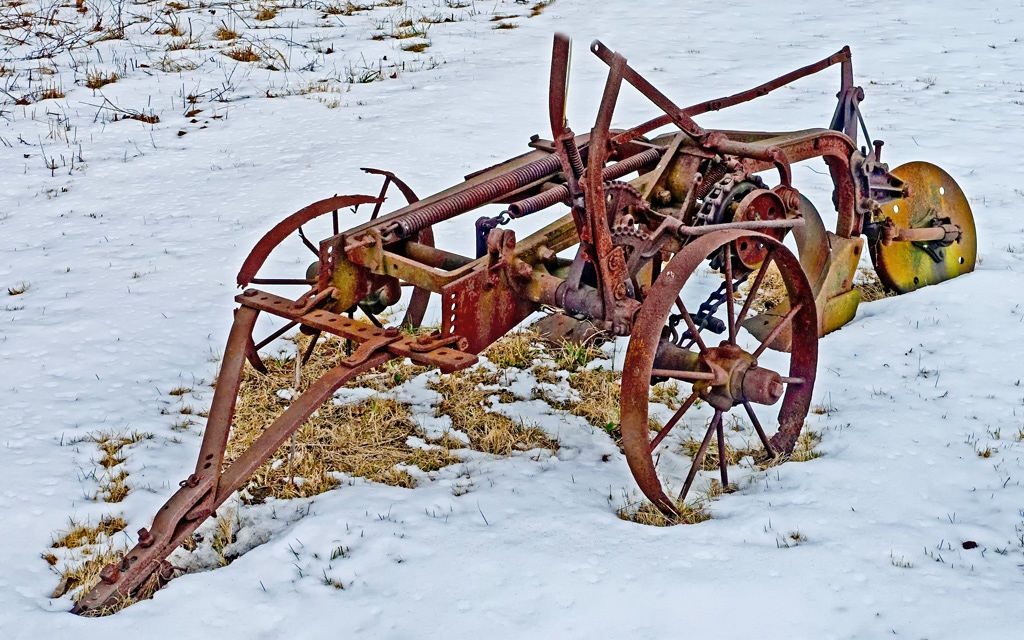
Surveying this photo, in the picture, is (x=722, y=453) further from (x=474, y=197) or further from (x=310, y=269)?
(x=310, y=269)

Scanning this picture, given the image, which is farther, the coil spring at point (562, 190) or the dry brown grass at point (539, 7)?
the dry brown grass at point (539, 7)

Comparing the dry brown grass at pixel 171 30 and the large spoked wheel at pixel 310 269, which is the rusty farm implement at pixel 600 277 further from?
the dry brown grass at pixel 171 30

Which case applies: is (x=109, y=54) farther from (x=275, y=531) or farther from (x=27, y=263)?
(x=275, y=531)

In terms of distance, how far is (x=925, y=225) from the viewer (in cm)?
541

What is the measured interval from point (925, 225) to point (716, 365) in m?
2.48

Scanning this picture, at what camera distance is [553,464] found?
12.9 ft

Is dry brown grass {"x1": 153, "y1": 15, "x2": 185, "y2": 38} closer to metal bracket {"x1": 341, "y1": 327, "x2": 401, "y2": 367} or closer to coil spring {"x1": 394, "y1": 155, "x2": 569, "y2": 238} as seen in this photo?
coil spring {"x1": 394, "y1": 155, "x2": 569, "y2": 238}

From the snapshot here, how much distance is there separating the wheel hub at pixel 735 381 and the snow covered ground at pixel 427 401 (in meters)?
0.37

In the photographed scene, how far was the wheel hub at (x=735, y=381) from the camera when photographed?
3.52 m

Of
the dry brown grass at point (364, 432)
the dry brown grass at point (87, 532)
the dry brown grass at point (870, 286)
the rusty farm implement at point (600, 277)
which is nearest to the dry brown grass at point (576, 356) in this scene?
the dry brown grass at point (364, 432)

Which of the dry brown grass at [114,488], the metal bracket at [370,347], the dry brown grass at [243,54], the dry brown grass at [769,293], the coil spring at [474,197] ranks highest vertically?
the dry brown grass at [243,54]

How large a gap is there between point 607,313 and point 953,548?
1.35 meters

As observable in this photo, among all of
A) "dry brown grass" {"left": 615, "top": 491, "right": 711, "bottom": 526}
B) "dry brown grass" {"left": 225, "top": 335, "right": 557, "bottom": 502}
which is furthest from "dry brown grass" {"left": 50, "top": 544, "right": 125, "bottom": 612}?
"dry brown grass" {"left": 615, "top": 491, "right": 711, "bottom": 526}

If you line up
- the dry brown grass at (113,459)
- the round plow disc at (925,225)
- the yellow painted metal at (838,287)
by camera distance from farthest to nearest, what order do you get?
the round plow disc at (925,225) < the yellow painted metal at (838,287) < the dry brown grass at (113,459)
